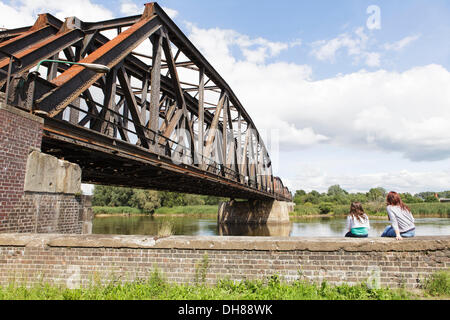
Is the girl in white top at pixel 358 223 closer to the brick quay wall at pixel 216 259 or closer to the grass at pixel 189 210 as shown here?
the brick quay wall at pixel 216 259

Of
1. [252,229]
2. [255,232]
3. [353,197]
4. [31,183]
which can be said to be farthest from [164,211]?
[353,197]

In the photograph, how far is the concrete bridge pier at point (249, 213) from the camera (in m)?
43.4

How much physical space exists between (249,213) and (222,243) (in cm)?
3875

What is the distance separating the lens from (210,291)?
16.2ft

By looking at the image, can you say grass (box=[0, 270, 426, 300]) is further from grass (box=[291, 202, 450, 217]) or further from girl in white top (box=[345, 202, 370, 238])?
grass (box=[291, 202, 450, 217])

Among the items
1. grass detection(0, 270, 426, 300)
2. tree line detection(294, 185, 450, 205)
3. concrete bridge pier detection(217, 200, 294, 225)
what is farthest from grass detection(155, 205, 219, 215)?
grass detection(0, 270, 426, 300)

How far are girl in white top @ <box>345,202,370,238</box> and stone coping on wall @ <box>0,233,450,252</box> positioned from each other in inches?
27.1

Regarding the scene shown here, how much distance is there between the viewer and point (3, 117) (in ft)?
19.0

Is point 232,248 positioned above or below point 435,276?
above

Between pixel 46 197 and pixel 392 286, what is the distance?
7.00 metres

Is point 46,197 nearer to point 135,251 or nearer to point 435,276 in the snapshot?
point 135,251

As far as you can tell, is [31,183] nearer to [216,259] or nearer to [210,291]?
[216,259]

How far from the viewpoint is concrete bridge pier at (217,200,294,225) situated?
43375 millimetres
